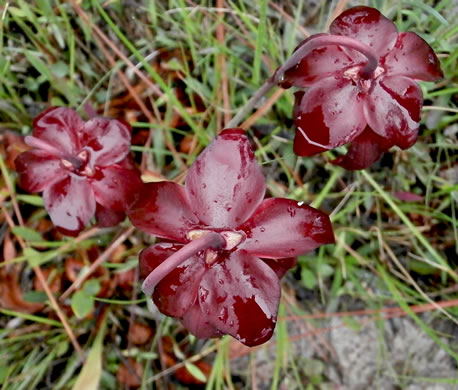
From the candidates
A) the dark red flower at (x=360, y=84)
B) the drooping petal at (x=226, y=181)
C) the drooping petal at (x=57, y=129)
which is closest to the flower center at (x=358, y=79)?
the dark red flower at (x=360, y=84)

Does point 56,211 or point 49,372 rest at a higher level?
point 56,211

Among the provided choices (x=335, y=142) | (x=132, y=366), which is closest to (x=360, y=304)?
(x=132, y=366)

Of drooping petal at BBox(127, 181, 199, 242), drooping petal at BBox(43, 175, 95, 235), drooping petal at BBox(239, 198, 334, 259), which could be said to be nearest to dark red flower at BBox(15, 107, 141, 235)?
drooping petal at BBox(43, 175, 95, 235)

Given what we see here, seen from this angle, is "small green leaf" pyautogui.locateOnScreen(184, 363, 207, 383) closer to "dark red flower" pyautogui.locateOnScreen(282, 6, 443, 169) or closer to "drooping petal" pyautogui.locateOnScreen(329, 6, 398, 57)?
"dark red flower" pyautogui.locateOnScreen(282, 6, 443, 169)

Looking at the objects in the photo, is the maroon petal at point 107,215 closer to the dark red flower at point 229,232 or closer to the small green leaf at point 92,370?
the dark red flower at point 229,232

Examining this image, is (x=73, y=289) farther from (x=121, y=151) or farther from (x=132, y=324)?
(x=121, y=151)

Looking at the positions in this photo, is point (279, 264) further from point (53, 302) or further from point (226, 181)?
point (53, 302)

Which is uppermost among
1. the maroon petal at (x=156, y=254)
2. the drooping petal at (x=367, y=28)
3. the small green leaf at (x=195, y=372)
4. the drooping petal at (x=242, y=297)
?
the drooping petal at (x=367, y=28)
